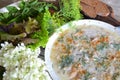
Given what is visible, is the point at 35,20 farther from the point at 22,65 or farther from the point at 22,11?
the point at 22,65

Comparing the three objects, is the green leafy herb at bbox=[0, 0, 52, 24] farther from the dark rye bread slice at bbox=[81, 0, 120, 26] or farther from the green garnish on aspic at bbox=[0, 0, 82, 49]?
the dark rye bread slice at bbox=[81, 0, 120, 26]

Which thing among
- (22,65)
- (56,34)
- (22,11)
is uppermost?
(22,11)

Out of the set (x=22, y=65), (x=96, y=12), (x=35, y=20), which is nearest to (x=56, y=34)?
(x=35, y=20)

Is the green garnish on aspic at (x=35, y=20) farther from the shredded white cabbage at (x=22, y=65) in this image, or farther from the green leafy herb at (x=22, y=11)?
the shredded white cabbage at (x=22, y=65)

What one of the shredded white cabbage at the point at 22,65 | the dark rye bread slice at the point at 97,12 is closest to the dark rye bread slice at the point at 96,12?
the dark rye bread slice at the point at 97,12

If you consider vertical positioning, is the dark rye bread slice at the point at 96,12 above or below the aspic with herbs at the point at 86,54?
above

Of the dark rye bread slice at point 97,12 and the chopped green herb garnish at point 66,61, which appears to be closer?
the chopped green herb garnish at point 66,61

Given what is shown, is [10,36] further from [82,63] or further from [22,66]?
[82,63]
